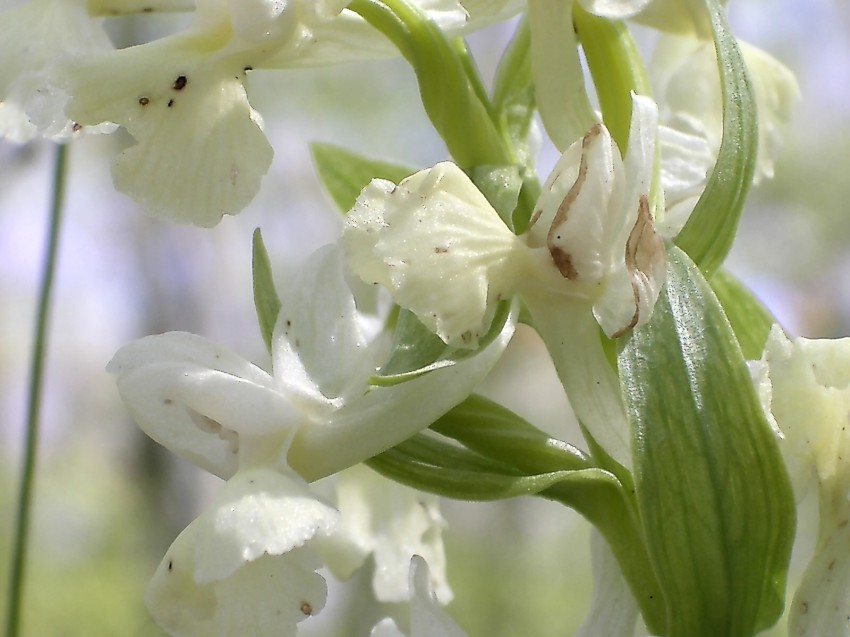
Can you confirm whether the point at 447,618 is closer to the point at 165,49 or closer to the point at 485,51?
the point at 165,49

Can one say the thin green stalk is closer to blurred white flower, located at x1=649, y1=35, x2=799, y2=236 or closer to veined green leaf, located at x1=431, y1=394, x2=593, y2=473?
veined green leaf, located at x1=431, y1=394, x2=593, y2=473

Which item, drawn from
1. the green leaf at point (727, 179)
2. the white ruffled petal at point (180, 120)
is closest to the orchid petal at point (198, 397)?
the white ruffled petal at point (180, 120)

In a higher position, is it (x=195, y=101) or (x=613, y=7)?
(x=613, y=7)

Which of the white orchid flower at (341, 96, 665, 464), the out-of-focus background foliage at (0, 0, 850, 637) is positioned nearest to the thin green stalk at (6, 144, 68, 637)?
the white orchid flower at (341, 96, 665, 464)

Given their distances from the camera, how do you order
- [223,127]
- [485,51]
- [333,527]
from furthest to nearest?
[485,51], [223,127], [333,527]

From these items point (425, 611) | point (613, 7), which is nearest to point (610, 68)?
point (613, 7)

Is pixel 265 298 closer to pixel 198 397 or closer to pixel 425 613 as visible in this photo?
pixel 198 397

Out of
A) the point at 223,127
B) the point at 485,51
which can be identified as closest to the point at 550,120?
the point at 223,127
